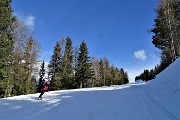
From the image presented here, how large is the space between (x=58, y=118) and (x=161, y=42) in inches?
1138

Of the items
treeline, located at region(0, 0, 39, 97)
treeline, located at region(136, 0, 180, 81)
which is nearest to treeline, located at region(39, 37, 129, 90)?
treeline, located at region(0, 0, 39, 97)

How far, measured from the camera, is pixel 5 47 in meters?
27.1

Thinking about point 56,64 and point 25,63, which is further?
point 56,64

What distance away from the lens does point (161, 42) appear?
33531 millimetres

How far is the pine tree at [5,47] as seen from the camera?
26312 millimetres

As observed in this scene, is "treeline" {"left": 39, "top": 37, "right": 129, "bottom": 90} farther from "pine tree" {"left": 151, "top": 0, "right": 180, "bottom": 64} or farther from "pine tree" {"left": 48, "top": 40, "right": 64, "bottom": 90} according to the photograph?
"pine tree" {"left": 151, "top": 0, "right": 180, "bottom": 64}

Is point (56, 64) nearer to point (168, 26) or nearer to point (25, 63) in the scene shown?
point (25, 63)

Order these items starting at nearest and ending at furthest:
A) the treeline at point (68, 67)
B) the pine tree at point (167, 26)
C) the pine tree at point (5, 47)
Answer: the pine tree at point (5, 47)
the pine tree at point (167, 26)
the treeline at point (68, 67)

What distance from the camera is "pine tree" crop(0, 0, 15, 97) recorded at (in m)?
26.3

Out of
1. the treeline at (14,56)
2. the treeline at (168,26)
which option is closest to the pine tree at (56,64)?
the treeline at (14,56)

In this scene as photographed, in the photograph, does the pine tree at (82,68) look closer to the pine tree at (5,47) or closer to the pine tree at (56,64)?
the pine tree at (56,64)

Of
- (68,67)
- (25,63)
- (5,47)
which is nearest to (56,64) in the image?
(68,67)

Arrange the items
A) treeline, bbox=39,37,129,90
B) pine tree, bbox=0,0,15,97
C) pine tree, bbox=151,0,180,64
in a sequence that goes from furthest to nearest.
Result: treeline, bbox=39,37,129,90 < pine tree, bbox=151,0,180,64 < pine tree, bbox=0,0,15,97

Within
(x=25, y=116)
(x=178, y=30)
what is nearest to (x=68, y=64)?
(x=178, y=30)
